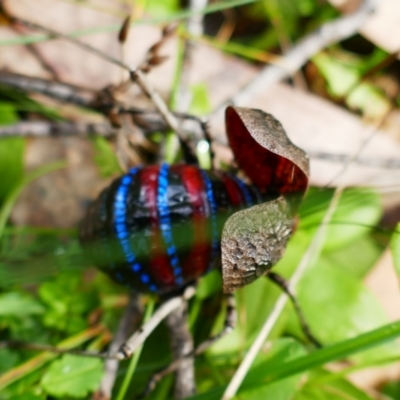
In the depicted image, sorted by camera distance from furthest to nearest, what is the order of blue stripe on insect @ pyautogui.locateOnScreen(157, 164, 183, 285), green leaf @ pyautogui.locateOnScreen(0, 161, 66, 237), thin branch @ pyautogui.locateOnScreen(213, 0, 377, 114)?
thin branch @ pyautogui.locateOnScreen(213, 0, 377, 114)
green leaf @ pyautogui.locateOnScreen(0, 161, 66, 237)
blue stripe on insect @ pyautogui.locateOnScreen(157, 164, 183, 285)

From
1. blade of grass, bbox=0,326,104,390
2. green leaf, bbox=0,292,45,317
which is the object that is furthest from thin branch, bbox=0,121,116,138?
blade of grass, bbox=0,326,104,390

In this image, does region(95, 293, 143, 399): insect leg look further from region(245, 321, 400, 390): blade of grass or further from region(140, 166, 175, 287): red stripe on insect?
region(245, 321, 400, 390): blade of grass

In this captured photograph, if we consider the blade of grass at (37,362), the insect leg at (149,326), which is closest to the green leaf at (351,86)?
the insect leg at (149,326)

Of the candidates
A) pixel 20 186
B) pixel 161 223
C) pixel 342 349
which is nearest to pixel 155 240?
pixel 161 223

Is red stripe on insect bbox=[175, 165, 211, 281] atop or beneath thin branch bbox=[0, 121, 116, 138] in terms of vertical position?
beneath

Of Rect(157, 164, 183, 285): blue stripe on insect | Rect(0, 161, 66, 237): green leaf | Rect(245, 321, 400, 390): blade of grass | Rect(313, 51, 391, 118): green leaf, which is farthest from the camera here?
Rect(313, 51, 391, 118): green leaf

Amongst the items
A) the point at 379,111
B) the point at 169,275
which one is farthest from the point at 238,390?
the point at 379,111
